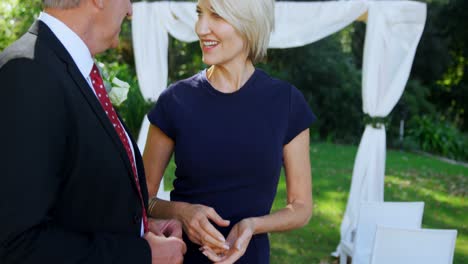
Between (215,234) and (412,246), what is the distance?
269 centimetres

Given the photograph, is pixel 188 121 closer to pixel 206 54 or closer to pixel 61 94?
pixel 206 54

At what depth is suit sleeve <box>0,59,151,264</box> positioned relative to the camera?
1184mm

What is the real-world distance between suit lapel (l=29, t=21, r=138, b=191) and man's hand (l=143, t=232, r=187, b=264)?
0.80ft

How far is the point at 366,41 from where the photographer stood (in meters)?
6.86

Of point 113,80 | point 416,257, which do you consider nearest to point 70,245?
point 113,80

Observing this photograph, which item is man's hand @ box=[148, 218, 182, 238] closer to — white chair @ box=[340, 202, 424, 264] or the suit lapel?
the suit lapel

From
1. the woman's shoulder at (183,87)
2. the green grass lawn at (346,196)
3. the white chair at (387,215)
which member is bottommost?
the green grass lawn at (346,196)

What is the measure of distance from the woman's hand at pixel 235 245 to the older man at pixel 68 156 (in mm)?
212

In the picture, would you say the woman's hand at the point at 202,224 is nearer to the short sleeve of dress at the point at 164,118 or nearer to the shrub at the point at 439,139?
the short sleeve of dress at the point at 164,118

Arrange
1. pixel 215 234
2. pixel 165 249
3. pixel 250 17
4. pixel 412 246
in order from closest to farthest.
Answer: pixel 165 249 < pixel 215 234 < pixel 250 17 < pixel 412 246

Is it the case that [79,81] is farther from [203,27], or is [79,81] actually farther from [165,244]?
[203,27]

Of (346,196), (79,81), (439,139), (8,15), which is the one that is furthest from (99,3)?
(439,139)

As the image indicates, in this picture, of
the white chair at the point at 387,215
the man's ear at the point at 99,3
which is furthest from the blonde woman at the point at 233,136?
the white chair at the point at 387,215

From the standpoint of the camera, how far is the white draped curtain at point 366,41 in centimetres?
669
